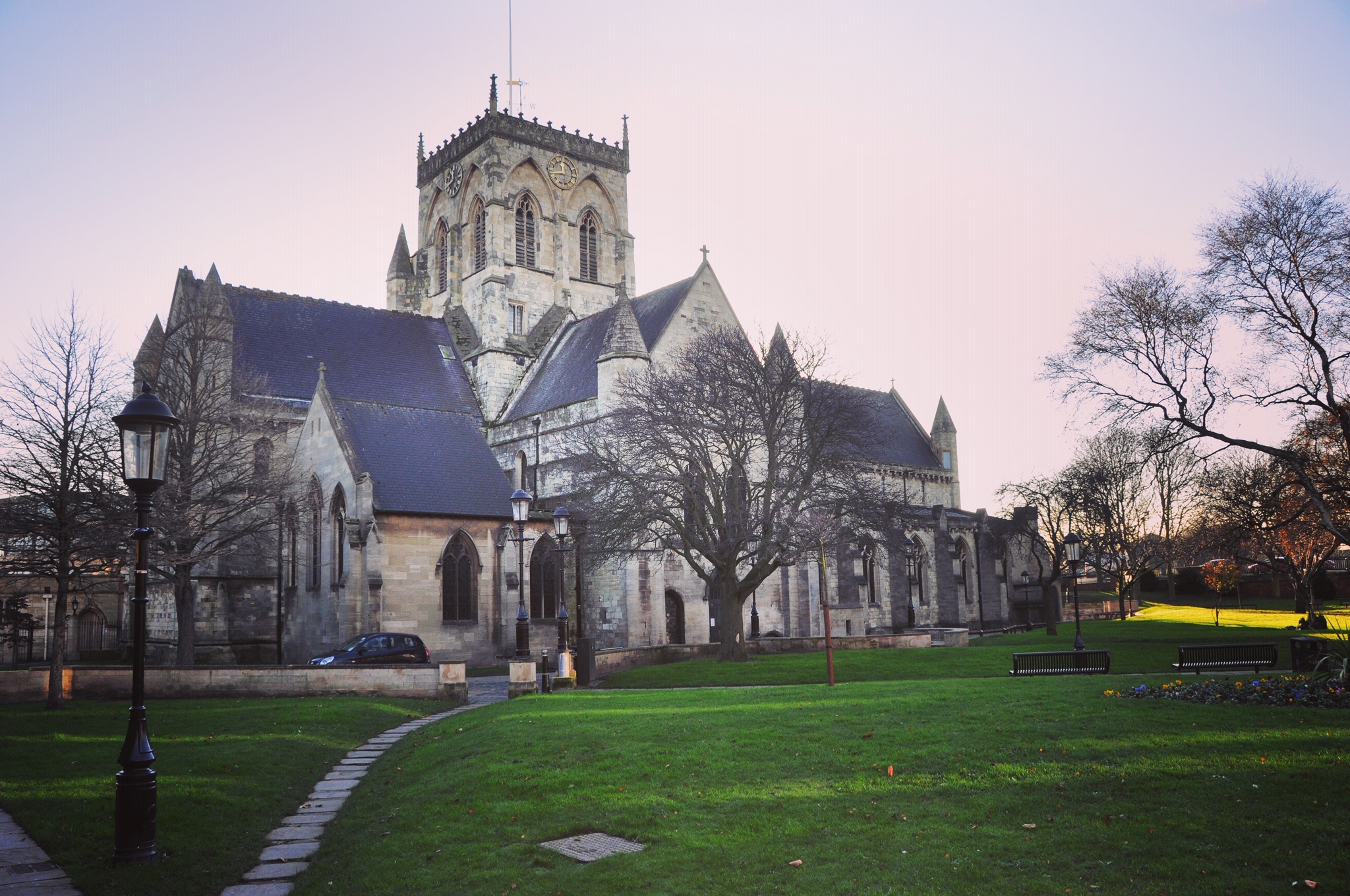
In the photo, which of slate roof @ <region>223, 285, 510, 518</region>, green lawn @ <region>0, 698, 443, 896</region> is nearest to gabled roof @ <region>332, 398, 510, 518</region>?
slate roof @ <region>223, 285, 510, 518</region>

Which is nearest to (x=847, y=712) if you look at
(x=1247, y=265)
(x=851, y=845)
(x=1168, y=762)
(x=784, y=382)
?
(x=1168, y=762)

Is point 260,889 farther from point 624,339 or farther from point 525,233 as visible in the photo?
point 525,233

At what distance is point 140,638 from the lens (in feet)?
31.9

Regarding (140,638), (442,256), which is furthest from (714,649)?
(442,256)

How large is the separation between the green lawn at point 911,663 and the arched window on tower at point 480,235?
2945 cm

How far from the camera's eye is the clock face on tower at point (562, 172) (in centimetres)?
5403

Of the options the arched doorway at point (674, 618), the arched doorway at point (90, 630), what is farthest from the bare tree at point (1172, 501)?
the arched doorway at point (90, 630)

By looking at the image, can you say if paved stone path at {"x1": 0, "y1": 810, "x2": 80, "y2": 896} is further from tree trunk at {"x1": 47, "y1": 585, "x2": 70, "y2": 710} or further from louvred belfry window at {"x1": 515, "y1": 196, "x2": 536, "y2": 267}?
louvred belfry window at {"x1": 515, "y1": 196, "x2": 536, "y2": 267}

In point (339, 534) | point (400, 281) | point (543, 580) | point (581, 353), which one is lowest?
point (543, 580)

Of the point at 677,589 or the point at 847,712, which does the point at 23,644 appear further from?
the point at 847,712

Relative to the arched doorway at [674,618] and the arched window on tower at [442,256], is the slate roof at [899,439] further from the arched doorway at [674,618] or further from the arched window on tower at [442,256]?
the arched window on tower at [442,256]

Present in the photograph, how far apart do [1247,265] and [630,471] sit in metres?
19.4

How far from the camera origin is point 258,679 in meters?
24.1

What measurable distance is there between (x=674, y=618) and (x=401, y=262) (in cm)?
3086
